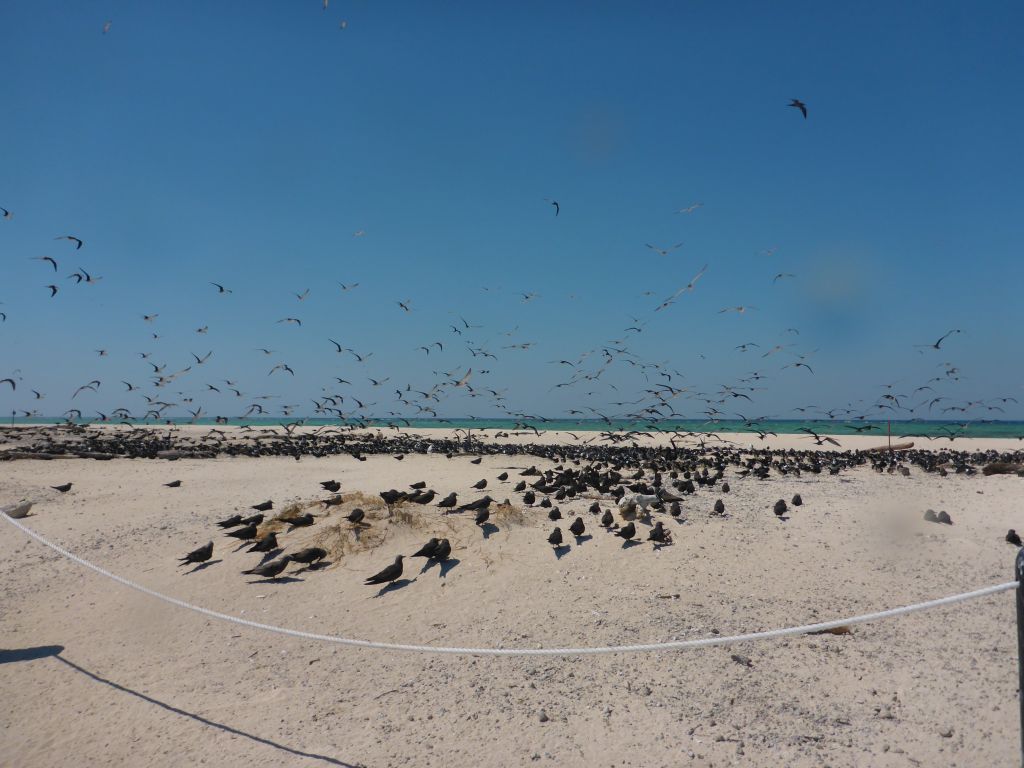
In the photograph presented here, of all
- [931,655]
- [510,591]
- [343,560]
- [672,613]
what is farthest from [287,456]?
[931,655]

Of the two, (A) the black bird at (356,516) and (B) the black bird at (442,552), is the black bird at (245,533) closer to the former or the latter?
(A) the black bird at (356,516)

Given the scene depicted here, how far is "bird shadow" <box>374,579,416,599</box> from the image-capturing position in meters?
7.06

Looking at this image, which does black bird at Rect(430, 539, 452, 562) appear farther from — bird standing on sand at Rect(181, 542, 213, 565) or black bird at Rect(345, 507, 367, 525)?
bird standing on sand at Rect(181, 542, 213, 565)

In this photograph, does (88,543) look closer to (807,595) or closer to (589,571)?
(589,571)

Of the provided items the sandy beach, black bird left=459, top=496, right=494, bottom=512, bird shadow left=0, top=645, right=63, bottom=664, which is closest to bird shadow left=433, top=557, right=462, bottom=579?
the sandy beach

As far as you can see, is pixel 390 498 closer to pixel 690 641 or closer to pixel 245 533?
pixel 245 533

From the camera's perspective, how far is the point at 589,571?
24.1ft

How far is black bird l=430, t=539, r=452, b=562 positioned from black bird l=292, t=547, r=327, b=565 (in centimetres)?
161

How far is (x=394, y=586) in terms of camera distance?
717cm

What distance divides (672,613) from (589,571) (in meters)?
1.37

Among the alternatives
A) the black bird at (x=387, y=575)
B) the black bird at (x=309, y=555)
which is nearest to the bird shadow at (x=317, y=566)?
the black bird at (x=309, y=555)

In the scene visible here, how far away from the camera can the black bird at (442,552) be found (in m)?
7.59

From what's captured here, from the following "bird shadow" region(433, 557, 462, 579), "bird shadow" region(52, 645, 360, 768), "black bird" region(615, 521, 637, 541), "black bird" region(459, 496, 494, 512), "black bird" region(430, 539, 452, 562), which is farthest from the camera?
"black bird" region(459, 496, 494, 512)

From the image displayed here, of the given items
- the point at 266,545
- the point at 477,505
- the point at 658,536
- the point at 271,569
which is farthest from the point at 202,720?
the point at 658,536
